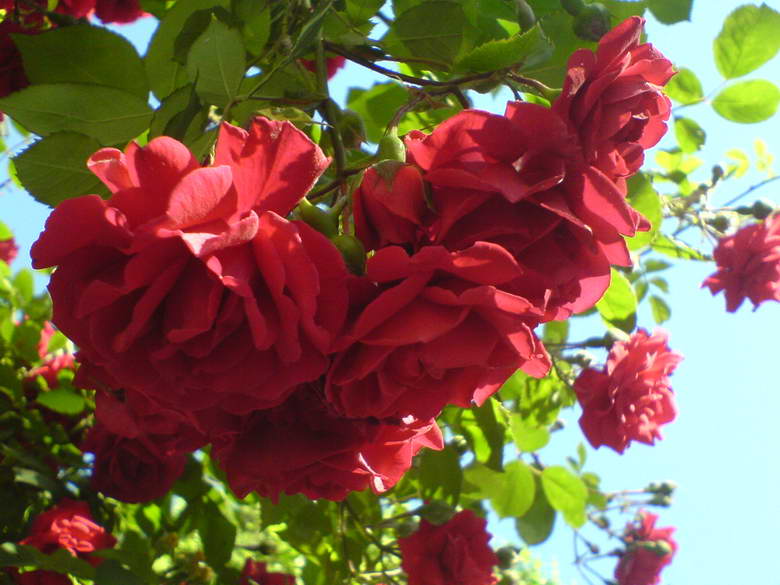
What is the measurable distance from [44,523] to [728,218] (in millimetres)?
1631

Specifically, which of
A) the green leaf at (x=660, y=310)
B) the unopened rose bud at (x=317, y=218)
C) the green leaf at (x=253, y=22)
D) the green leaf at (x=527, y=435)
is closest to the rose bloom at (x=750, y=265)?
the green leaf at (x=660, y=310)

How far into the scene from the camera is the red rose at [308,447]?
0.62 metres

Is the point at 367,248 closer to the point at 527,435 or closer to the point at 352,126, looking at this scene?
the point at 352,126

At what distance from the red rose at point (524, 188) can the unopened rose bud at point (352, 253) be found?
0.06 metres

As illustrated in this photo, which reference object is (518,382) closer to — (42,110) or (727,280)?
(727,280)

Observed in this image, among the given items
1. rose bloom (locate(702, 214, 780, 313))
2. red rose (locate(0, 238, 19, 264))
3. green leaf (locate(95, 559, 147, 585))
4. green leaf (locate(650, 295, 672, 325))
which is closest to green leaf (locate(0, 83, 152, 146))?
green leaf (locate(95, 559, 147, 585))

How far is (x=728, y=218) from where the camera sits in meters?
1.88

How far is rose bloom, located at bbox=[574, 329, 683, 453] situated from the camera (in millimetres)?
1236

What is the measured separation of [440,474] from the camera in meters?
1.34

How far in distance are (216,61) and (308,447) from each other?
383 millimetres

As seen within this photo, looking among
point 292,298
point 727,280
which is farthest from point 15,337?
point 727,280

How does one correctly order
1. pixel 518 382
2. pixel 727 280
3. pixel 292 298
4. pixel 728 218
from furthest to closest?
pixel 728 218
pixel 727 280
pixel 518 382
pixel 292 298

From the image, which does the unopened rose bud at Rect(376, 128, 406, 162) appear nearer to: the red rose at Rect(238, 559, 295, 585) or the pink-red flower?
the pink-red flower

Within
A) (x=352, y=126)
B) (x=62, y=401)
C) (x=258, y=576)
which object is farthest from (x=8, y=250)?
(x=352, y=126)
